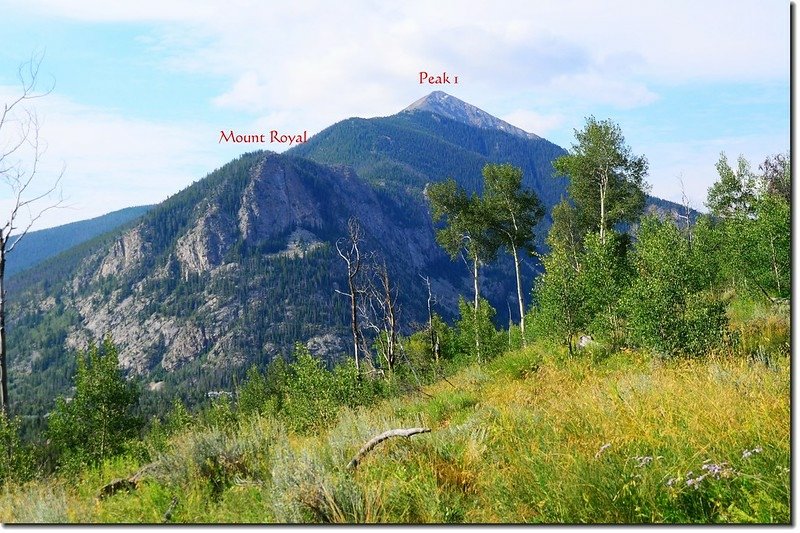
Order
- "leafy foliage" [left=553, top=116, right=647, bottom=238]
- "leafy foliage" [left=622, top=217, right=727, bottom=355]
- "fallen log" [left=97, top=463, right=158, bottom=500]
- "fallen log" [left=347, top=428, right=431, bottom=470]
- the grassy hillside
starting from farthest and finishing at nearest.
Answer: "leafy foliage" [left=553, top=116, right=647, bottom=238] < "leafy foliage" [left=622, top=217, right=727, bottom=355] < "fallen log" [left=97, top=463, right=158, bottom=500] < "fallen log" [left=347, top=428, right=431, bottom=470] < the grassy hillside

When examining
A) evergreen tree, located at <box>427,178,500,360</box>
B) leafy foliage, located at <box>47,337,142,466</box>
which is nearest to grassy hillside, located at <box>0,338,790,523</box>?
leafy foliage, located at <box>47,337,142,466</box>

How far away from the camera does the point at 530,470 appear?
476 cm

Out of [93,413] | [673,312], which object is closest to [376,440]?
[673,312]

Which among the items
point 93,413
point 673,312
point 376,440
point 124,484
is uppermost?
point 673,312

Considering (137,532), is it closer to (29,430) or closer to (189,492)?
(189,492)

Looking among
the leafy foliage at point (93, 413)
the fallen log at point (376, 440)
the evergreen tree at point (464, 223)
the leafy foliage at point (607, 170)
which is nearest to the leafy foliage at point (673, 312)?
the fallen log at point (376, 440)

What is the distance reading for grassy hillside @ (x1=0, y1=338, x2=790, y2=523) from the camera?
4.16 m

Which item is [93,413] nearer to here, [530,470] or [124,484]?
[124,484]

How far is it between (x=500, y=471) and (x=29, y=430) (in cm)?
19351

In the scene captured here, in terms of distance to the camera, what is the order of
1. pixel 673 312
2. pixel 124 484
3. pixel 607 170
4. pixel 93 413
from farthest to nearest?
pixel 607 170 → pixel 93 413 → pixel 673 312 → pixel 124 484

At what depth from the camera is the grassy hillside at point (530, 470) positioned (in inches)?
164

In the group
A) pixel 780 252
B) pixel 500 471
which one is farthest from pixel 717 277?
pixel 500 471

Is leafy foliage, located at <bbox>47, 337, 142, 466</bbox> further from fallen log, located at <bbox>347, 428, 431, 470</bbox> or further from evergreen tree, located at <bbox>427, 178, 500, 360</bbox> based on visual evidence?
fallen log, located at <bbox>347, 428, 431, 470</bbox>

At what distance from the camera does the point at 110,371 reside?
33750 mm
